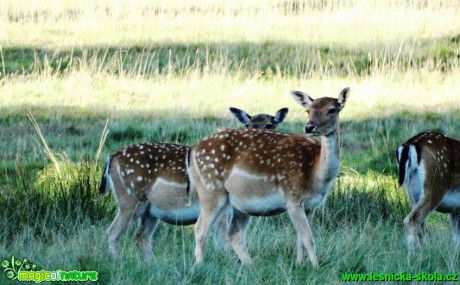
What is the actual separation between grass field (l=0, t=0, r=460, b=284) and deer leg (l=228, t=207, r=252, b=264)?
0.38ft

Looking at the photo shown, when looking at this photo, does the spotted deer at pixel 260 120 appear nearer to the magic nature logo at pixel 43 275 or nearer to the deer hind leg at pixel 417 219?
the deer hind leg at pixel 417 219

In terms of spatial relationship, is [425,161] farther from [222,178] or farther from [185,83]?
[185,83]

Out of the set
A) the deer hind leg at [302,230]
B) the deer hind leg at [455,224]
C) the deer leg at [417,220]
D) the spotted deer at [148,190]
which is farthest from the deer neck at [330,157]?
the deer hind leg at [455,224]

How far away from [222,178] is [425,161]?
1.73 meters

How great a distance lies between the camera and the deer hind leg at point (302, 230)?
26.9ft

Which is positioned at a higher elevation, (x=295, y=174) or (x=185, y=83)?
(x=295, y=174)

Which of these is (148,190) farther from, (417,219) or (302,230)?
(417,219)

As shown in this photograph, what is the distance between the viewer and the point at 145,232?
9383mm

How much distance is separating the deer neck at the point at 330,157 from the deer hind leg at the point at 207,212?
0.83 metres

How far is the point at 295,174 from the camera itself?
28.3 ft

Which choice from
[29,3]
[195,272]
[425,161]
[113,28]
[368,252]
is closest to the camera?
[195,272]

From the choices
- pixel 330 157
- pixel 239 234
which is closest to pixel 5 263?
pixel 239 234

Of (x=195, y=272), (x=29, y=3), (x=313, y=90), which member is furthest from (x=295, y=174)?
(x=29, y=3)

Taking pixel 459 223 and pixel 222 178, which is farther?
pixel 459 223
